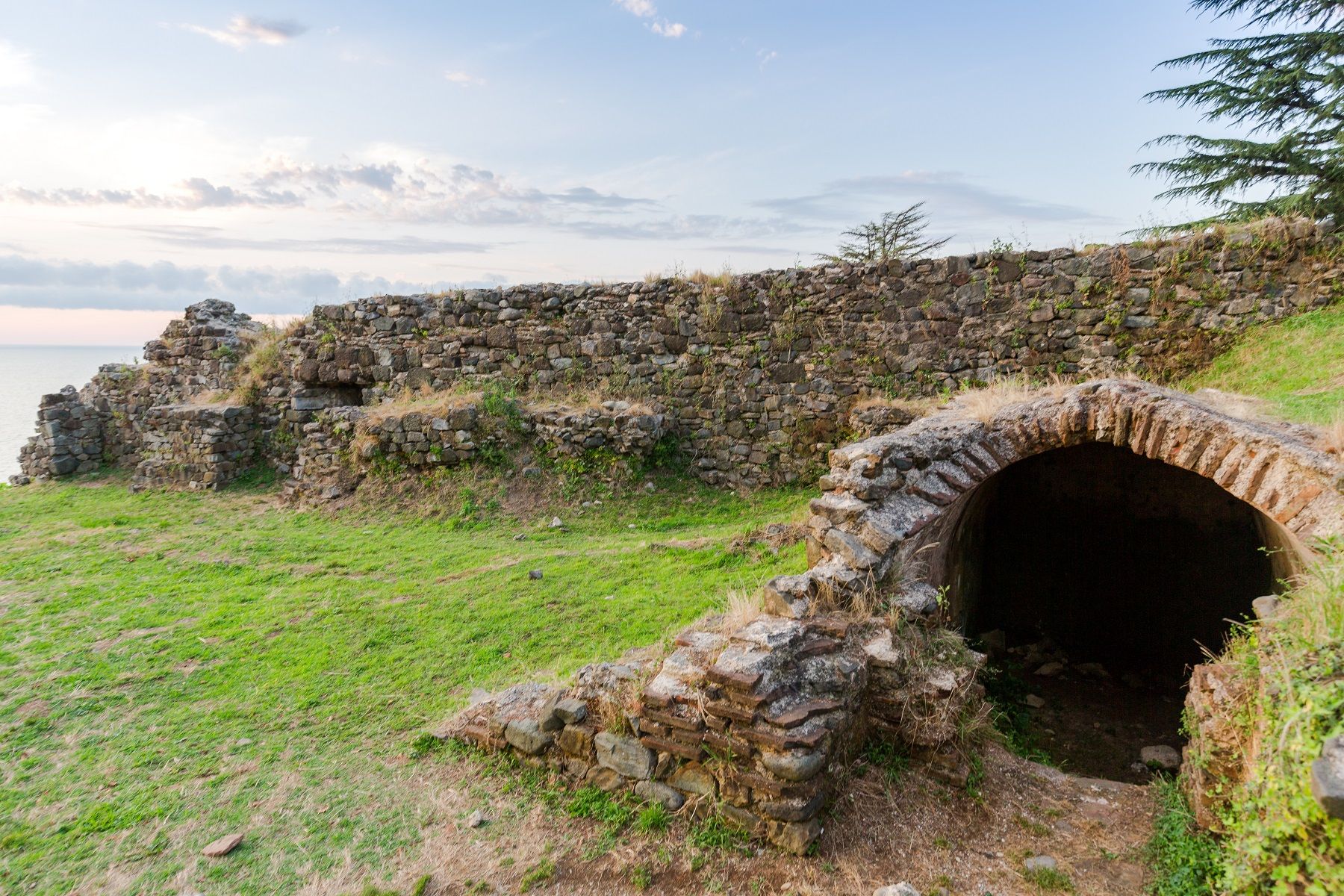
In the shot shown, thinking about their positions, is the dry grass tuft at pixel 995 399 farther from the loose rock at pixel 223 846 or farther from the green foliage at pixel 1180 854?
the loose rock at pixel 223 846

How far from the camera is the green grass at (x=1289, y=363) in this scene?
736cm

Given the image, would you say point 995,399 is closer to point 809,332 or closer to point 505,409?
point 809,332

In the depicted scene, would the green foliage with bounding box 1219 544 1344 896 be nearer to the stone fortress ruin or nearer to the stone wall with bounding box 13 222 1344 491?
the stone fortress ruin

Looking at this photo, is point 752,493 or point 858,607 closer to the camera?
point 858,607

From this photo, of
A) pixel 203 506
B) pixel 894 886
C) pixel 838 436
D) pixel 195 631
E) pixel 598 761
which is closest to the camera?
pixel 894 886

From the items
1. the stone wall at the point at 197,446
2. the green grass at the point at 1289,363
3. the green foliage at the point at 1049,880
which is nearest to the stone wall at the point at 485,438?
the stone wall at the point at 197,446

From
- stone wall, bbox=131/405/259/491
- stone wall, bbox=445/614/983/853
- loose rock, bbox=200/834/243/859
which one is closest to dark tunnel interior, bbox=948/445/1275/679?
stone wall, bbox=445/614/983/853

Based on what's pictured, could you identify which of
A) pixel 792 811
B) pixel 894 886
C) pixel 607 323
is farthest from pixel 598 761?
pixel 607 323

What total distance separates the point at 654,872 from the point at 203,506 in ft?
39.6

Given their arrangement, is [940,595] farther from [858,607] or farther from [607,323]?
[607,323]

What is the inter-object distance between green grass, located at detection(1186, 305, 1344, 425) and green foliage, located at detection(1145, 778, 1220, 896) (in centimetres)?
447

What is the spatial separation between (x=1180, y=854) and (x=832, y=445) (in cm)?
825

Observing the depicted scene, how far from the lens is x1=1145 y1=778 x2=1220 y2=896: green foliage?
3408 mm

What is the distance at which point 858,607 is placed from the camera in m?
4.95
